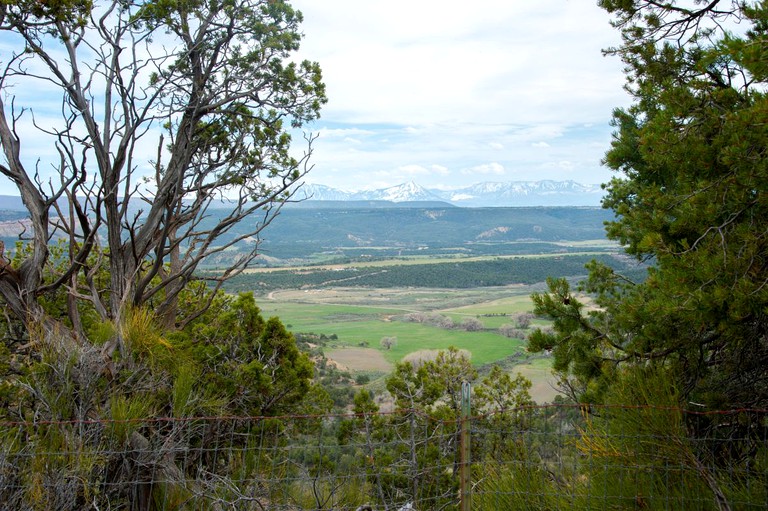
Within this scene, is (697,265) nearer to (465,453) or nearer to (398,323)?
(465,453)

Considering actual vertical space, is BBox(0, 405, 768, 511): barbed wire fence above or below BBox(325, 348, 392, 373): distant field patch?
above

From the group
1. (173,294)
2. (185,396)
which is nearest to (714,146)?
(185,396)

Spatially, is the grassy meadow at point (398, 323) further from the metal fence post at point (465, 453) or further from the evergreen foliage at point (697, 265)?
the metal fence post at point (465, 453)

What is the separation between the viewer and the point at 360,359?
25969 mm

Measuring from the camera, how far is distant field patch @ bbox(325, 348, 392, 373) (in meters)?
23.5

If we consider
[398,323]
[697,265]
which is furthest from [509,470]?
[398,323]

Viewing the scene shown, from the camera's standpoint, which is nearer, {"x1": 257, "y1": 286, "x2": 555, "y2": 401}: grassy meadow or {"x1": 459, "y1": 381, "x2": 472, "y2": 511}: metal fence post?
{"x1": 459, "y1": 381, "x2": 472, "y2": 511}: metal fence post

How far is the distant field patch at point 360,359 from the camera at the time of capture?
925 inches

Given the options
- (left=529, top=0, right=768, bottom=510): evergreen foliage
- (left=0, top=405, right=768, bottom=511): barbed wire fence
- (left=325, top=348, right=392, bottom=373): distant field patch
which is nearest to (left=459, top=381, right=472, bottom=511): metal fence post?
(left=0, top=405, right=768, bottom=511): barbed wire fence

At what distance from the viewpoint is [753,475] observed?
332 cm

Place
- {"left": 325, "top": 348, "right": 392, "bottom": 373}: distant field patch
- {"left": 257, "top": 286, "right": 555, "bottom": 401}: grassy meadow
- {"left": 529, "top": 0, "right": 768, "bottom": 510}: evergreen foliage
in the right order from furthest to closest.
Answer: {"left": 257, "top": 286, "right": 555, "bottom": 401}: grassy meadow, {"left": 325, "top": 348, "right": 392, "bottom": 373}: distant field patch, {"left": 529, "top": 0, "right": 768, "bottom": 510}: evergreen foliage

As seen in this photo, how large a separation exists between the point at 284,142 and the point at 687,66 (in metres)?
6.49

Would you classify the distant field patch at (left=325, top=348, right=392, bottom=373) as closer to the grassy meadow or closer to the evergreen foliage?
the grassy meadow

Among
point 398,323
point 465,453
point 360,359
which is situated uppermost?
point 465,453
